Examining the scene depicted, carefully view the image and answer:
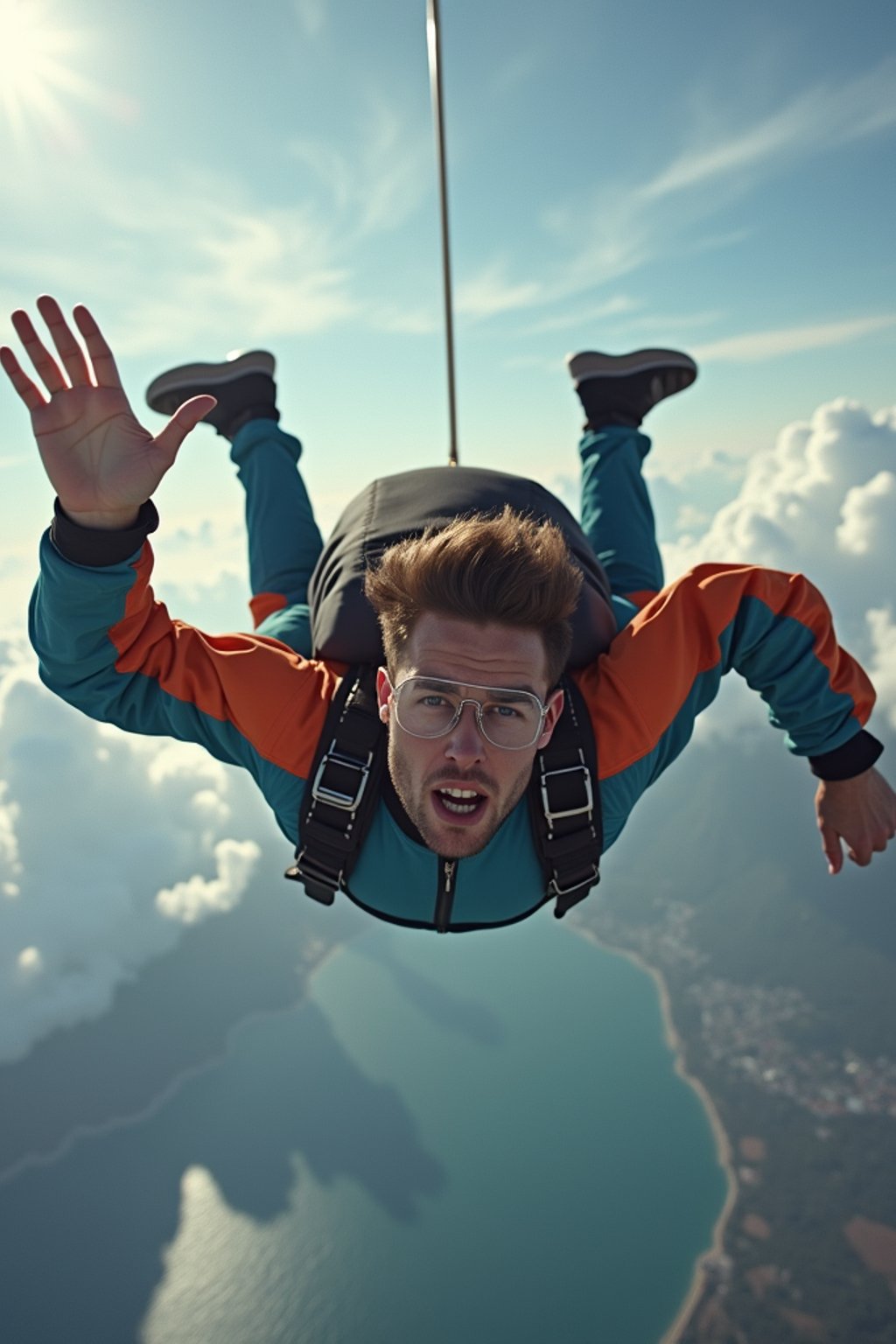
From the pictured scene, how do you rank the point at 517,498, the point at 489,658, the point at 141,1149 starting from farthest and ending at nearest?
the point at 141,1149 → the point at 517,498 → the point at 489,658

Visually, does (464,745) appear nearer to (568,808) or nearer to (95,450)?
(568,808)

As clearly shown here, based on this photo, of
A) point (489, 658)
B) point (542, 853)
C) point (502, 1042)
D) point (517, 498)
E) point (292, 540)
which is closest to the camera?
→ point (489, 658)

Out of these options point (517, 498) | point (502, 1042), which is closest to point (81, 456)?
point (517, 498)

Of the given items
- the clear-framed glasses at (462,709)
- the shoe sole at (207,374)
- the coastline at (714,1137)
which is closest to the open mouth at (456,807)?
the clear-framed glasses at (462,709)

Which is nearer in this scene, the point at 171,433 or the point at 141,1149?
the point at 171,433

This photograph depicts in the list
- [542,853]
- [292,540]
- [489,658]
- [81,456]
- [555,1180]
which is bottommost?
[555,1180]

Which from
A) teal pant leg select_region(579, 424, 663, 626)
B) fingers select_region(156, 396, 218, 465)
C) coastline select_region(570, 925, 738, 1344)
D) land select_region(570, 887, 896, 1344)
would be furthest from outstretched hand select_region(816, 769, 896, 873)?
land select_region(570, 887, 896, 1344)

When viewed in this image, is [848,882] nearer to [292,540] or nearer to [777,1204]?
[777,1204]

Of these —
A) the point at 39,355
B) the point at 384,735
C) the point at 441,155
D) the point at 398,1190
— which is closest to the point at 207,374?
the point at 441,155
